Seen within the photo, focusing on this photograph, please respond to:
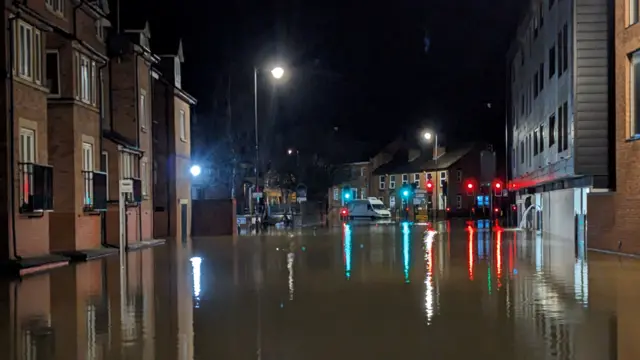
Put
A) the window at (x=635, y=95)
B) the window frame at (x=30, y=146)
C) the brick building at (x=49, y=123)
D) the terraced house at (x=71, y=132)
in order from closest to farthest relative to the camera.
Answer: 1. the brick building at (x=49, y=123)
2. the terraced house at (x=71, y=132)
3. the window frame at (x=30, y=146)
4. the window at (x=635, y=95)

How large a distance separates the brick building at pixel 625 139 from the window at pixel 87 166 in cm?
1795

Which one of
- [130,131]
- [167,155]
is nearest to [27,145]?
[130,131]

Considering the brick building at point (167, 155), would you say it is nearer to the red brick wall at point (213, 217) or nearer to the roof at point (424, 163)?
the red brick wall at point (213, 217)

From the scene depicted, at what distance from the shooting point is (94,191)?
82.6 ft

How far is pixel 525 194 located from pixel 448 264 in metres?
33.7

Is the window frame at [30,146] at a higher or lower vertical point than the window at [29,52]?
lower

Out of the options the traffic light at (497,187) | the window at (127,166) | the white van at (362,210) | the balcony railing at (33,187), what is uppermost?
the window at (127,166)

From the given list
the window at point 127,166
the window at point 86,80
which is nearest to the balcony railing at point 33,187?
the window at point 86,80

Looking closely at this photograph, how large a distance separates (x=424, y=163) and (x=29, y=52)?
252 feet

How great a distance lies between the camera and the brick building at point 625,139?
2328 cm

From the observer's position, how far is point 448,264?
68.2ft

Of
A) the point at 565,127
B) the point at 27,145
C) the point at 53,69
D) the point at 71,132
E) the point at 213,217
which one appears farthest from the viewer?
the point at 213,217

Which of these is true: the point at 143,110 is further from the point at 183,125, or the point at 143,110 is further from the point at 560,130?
the point at 560,130

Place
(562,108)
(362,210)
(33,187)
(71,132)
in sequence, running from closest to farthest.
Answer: (33,187), (71,132), (562,108), (362,210)
